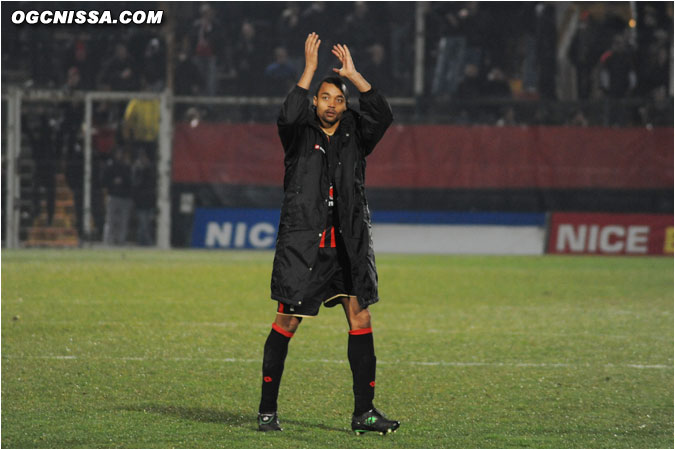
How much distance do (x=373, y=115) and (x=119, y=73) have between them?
50.4 ft

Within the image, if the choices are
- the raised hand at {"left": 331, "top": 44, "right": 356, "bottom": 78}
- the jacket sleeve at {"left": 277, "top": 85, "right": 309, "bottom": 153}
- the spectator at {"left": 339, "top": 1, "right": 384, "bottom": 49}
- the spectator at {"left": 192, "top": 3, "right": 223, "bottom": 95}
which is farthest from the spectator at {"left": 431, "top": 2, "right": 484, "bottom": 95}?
the jacket sleeve at {"left": 277, "top": 85, "right": 309, "bottom": 153}

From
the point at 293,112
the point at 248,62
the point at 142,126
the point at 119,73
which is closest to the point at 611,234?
the point at 248,62

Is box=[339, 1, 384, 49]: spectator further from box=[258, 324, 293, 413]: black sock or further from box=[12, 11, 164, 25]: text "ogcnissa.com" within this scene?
box=[258, 324, 293, 413]: black sock

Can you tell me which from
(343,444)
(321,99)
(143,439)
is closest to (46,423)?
(143,439)

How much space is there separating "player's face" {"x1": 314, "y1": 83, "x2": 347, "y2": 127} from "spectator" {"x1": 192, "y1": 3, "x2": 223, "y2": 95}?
48.8 ft

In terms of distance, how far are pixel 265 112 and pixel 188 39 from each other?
6.60 feet

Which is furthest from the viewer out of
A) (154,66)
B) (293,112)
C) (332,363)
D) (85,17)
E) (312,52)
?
(85,17)

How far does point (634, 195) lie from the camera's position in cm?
1972

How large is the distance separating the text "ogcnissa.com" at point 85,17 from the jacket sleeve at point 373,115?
15.0 meters

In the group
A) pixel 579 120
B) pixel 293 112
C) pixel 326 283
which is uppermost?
pixel 579 120

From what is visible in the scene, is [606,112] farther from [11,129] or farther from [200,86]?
[11,129]

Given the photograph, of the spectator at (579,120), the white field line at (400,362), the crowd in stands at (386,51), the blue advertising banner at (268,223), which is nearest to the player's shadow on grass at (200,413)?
the white field line at (400,362)

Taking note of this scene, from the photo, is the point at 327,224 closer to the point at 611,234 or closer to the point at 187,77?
the point at 611,234

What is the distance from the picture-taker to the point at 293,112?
5.39 metres
